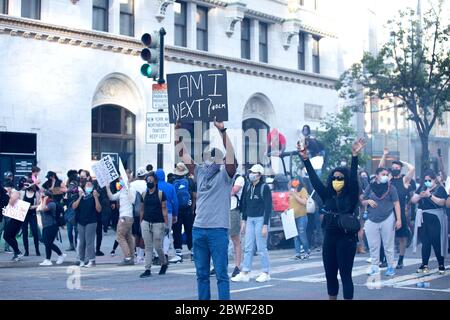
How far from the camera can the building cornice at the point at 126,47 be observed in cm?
2419

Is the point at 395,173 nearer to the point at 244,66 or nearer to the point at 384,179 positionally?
the point at 384,179

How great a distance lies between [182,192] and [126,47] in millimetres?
12267

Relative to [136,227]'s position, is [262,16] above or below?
above

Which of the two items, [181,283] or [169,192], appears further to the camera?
[169,192]

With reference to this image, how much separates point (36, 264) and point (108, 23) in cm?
1332

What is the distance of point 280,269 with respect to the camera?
1464 cm

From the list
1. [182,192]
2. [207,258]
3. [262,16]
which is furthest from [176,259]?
[262,16]

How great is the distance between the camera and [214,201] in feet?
29.1

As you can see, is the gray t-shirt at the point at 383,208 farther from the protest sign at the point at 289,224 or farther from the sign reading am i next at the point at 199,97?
the protest sign at the point at 289,224

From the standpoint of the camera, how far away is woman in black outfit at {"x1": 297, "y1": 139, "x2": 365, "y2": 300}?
8523 mm

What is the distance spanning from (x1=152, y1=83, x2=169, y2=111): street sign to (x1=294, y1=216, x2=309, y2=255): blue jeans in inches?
162

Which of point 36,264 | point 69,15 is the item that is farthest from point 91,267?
point 69,15
